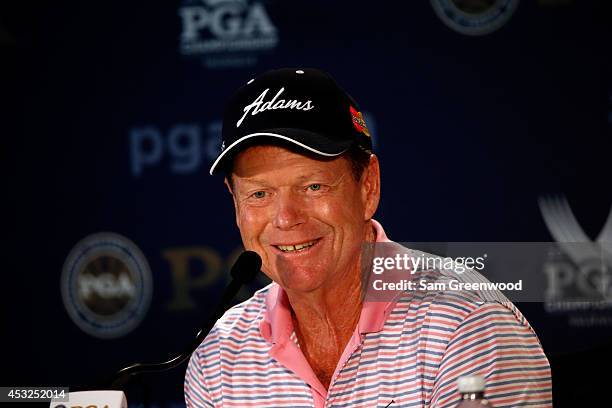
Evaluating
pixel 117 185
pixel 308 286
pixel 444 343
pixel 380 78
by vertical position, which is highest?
pixel 380 78

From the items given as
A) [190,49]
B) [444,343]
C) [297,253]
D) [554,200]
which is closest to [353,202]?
[297,253]

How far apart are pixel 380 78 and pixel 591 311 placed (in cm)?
111

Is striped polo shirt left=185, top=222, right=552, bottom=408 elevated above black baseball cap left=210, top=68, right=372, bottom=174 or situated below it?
below

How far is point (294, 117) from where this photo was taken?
74.6 inches

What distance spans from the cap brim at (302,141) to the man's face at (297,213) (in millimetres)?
40

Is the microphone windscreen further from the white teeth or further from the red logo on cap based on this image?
the red logo on cap

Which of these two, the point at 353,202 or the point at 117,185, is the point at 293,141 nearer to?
the point at 353,202

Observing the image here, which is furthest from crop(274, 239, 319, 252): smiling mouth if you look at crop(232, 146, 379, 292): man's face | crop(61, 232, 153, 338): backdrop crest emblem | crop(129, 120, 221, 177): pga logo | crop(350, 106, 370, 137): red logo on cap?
crop(61, 232, 153, 338): backdrop crest emblem

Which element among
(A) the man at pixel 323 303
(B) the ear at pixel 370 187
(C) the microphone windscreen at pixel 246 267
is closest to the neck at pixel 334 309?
(A) the man at pixel 323 303

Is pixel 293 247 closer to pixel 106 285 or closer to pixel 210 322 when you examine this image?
pixel 210 322

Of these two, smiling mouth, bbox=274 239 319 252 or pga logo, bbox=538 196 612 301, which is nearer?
smiling mouth, bbox=274 239 319 252

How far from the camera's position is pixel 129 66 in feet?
12.3

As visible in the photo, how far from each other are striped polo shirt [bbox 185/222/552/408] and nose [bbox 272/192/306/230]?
0.82 ft

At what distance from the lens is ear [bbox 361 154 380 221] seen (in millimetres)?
2035
